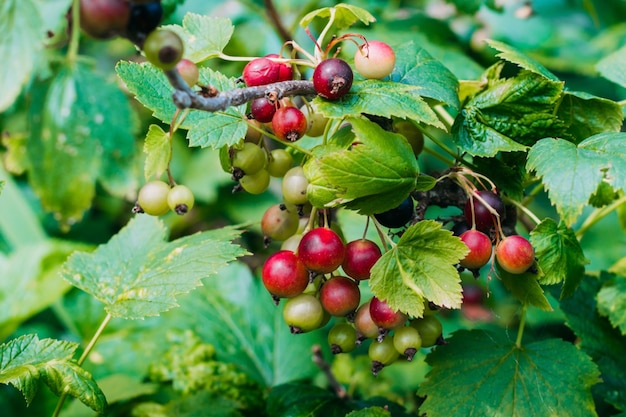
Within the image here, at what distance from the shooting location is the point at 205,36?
96 centimetres

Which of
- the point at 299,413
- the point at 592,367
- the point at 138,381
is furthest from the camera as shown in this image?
the point at 138,381

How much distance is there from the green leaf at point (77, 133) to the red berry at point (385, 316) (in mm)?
1223

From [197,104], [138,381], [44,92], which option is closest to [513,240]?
[197,104]

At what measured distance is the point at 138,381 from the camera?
54.9 inches

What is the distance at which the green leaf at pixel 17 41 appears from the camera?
1473mm

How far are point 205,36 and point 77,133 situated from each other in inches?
40.0

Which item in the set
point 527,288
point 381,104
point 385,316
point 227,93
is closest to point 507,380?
point 527,288

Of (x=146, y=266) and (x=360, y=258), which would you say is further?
(x=146, y=266)

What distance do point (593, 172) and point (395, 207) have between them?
0.88ft

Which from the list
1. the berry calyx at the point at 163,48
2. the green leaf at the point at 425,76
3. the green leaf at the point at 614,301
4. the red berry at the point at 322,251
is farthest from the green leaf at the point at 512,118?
the berry calyx at the point at 163,48

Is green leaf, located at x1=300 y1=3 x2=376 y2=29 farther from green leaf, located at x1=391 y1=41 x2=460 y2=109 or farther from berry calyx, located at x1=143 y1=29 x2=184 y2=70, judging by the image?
berry calyx, located at x1=143 y1=29 x2=184 y2=70

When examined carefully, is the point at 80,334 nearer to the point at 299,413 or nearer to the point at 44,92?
the point at 44,92

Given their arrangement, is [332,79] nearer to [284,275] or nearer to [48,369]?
[284,275]

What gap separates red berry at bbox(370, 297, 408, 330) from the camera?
0.82 m
